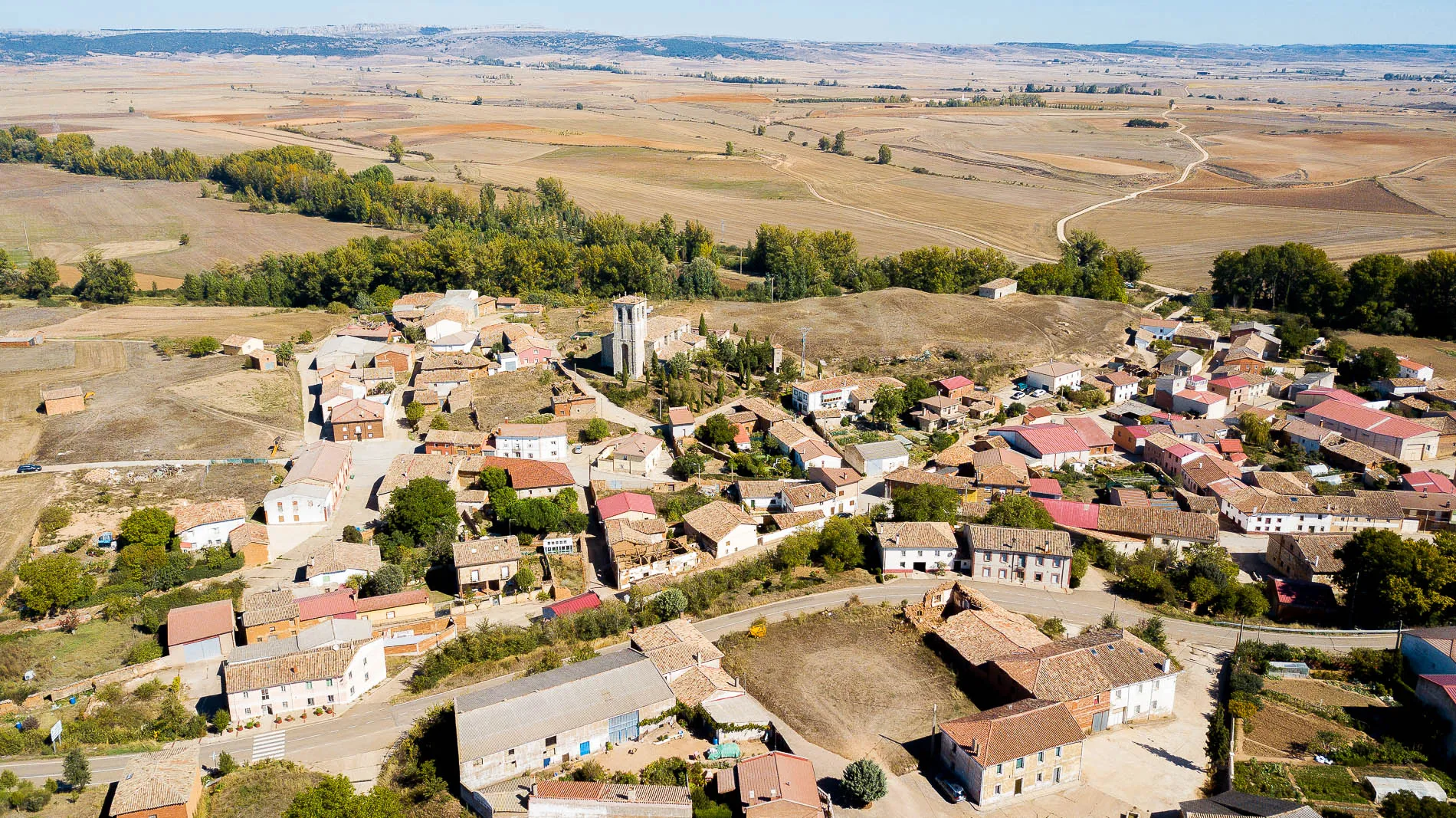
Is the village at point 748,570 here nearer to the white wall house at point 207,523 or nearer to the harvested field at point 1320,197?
the white wall house at point 207,523

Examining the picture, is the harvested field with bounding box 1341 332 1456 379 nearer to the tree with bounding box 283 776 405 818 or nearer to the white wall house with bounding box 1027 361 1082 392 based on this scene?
the white wall house with bounding box 1027 361 1082 392

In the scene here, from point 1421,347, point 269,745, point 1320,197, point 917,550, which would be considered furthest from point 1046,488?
point 1320,197

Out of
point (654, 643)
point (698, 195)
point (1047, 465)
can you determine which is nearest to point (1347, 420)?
point (1047, 465)

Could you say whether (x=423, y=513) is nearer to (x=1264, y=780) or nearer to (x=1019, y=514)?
(x=1019, y=514)

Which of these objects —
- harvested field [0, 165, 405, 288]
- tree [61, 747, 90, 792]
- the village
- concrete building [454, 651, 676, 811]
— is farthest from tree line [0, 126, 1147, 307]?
tree [61, 747, 90, 792]

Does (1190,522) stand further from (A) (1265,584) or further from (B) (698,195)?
(B) (698,195)
